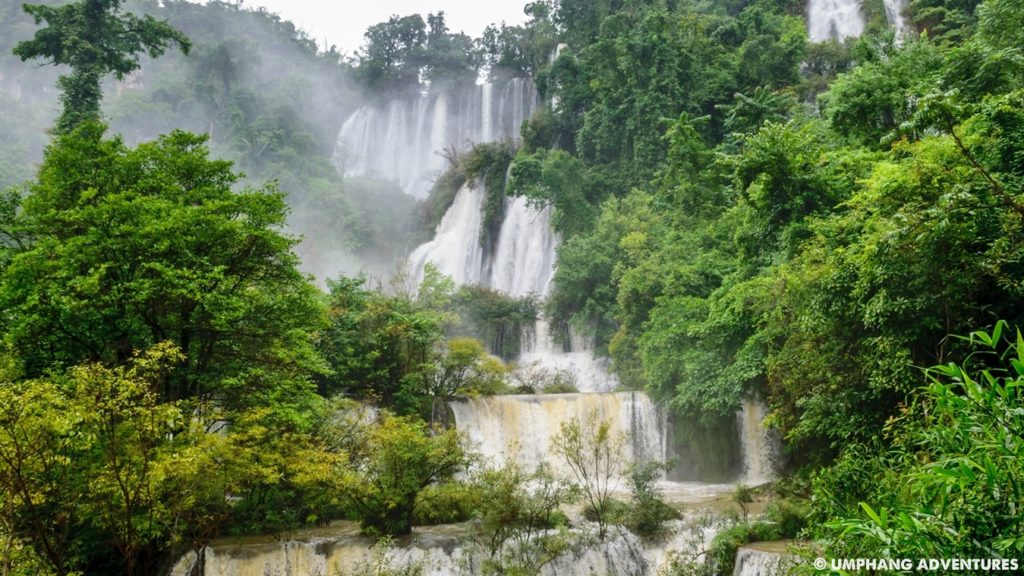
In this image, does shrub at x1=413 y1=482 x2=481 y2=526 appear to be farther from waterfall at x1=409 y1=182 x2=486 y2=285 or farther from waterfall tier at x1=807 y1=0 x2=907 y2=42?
waterfall tier at x1=807 y1=0 x2=907 y2=42

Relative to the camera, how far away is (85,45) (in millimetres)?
20016

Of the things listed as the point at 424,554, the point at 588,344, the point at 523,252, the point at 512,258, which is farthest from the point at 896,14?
the point at 424,554

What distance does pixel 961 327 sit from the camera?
864 cm

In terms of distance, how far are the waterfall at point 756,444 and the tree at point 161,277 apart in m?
13.1

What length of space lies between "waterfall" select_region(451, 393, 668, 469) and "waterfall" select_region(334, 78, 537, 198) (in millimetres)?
35063

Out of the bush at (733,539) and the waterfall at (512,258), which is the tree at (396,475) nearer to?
the bush at (733,539)

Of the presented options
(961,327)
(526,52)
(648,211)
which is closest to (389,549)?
(961,327)

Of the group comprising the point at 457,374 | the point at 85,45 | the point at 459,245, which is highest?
the point at 85,45

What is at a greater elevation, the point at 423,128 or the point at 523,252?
the point at 423,128

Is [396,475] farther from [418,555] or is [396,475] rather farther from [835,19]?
[835,19]

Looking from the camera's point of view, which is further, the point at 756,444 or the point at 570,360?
the point at 570,360

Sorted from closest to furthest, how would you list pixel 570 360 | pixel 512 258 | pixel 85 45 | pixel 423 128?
1. pixel 85 45
2. pixel 570 360
3. pixel 512 258
4. pixel 423 128

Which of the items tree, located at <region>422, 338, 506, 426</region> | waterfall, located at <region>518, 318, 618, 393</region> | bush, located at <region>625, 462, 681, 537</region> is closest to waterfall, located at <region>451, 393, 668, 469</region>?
tree, located at <region>422, 338, 506, 426</region>

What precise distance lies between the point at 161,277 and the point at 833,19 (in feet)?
128
